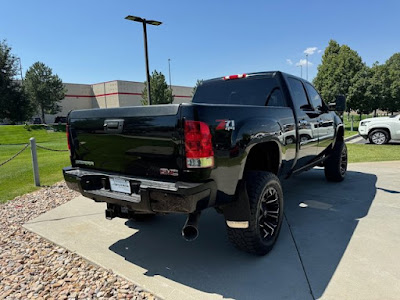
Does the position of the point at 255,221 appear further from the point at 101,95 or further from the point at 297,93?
the point at 101,95

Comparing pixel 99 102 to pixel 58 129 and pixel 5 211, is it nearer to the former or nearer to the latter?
pixel 58 129

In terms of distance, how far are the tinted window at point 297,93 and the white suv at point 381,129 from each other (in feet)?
32.5

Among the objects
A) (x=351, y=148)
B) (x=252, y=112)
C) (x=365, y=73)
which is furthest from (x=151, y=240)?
(x=365, y=73)

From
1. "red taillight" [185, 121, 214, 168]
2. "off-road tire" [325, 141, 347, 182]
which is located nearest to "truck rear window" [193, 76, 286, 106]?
"red taillight" [185, 121, 214, 168]

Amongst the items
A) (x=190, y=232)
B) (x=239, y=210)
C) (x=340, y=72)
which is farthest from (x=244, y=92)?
(x=340, y=72)

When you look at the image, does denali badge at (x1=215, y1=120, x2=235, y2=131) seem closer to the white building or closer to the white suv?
the white suv

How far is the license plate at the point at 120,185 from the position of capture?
246 cm

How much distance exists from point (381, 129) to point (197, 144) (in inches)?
497

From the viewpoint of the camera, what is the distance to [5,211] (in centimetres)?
450

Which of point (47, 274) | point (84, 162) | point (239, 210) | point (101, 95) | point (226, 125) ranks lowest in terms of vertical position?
point (47, 274)

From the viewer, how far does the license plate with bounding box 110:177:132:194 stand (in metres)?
2.46

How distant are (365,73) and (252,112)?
23.3 m

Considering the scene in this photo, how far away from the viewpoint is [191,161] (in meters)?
2.15

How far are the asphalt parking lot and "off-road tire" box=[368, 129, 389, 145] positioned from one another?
874 centimetres
